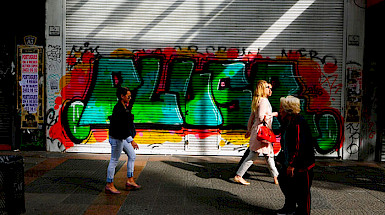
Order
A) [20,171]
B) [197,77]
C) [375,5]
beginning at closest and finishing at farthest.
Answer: [20,171] < [375,5] < [197,77]

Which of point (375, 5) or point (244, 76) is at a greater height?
point (375, 5)

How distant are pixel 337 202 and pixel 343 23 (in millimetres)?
5127

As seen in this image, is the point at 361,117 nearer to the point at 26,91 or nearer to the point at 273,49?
the point at 273,49

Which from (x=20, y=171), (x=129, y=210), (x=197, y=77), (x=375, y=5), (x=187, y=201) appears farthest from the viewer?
(x=197, y=77)

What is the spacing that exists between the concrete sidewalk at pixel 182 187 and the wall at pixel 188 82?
705 millimetres

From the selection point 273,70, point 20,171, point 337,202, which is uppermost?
point 273,70

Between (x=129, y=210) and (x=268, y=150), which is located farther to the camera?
(x=268, y=150)

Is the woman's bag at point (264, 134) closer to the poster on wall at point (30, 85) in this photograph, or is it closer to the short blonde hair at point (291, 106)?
the short blonde hair at point (291, 106)

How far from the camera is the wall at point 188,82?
914 centimetres

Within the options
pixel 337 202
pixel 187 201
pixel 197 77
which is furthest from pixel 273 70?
pixel 187 201

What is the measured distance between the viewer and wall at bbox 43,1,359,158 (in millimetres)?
9141

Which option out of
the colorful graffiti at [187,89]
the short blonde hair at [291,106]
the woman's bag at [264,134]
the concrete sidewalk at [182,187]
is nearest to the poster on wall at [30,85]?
the colorful graffiti at [187,89]

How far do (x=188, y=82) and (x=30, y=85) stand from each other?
13.3 feet

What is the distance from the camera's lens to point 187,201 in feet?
19.0
